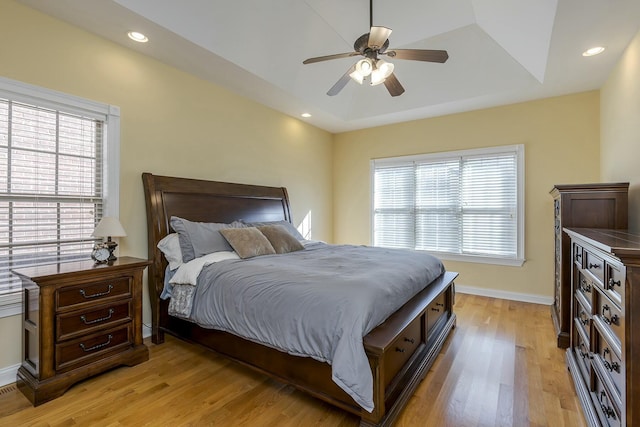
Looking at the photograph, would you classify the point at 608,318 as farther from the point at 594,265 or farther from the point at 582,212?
the point at 582,212

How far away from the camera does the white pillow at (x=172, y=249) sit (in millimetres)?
2773

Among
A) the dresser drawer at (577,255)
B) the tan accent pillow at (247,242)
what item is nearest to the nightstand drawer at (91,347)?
the tan accent pillow at (247,242)

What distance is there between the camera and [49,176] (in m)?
2.47

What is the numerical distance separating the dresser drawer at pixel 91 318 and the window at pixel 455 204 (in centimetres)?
398

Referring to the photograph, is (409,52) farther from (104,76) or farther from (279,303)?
(104,76)

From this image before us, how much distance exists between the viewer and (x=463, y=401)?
77.7 inches

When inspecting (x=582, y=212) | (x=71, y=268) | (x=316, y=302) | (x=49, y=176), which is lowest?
(x=316, y=302)

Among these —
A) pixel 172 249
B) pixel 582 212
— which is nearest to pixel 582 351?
pixel 582 212

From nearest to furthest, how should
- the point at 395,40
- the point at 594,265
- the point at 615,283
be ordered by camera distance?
the point at 615,283 < the point at 594,265 < the point at 395,40

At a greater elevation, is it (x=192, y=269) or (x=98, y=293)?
(x=192, y=269)

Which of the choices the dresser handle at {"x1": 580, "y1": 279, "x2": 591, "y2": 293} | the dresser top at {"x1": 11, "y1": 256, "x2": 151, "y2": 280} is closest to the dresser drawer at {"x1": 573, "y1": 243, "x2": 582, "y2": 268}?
the dresser handle at {"x1": 580, "y1": 279, "x2": 591, "y2": 293}

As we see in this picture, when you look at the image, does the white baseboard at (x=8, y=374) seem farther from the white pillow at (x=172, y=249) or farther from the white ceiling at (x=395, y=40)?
the white ceiling at (x=395, y=40)

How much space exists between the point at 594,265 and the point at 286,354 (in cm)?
192

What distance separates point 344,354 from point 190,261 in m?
1.69
